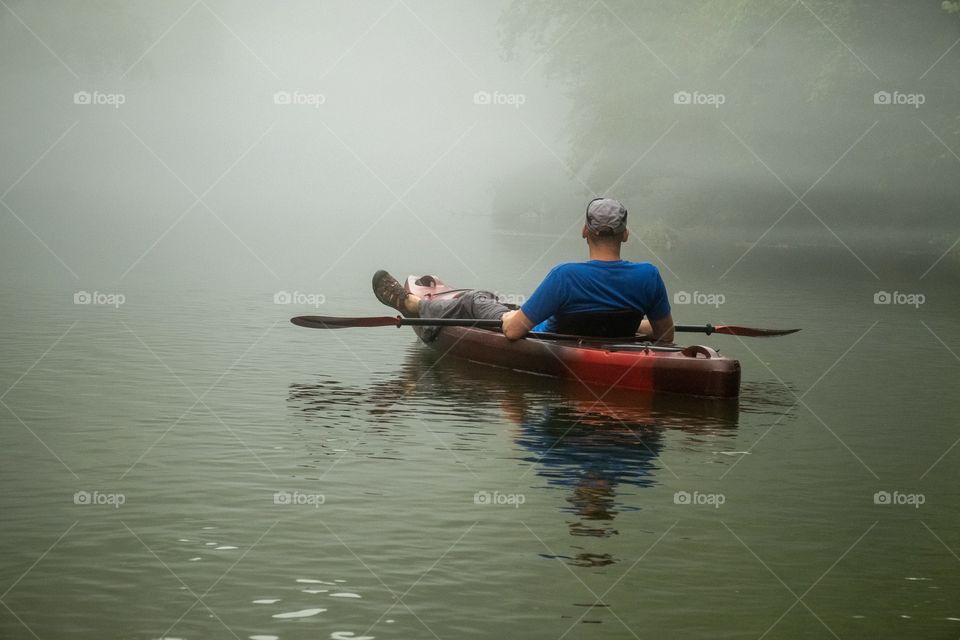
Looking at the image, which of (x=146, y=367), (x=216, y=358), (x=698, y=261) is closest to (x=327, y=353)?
(x=216, y=358)

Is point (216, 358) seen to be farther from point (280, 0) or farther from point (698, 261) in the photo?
point (280, 0)

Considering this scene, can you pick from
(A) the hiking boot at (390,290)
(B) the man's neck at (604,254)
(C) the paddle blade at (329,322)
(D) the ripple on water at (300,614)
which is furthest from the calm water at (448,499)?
(B) the man's neck at (604,254)

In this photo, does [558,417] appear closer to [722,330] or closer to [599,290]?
[599,290]

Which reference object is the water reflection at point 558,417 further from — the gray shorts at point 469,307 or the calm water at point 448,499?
the gray shorts at point 469,307

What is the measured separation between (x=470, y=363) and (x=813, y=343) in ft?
15.6

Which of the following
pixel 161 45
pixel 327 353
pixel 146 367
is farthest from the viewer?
pixel 161 45

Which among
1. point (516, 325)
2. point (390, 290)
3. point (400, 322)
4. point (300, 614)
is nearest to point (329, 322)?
point (400, 322)

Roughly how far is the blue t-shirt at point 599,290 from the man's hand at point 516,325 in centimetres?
10

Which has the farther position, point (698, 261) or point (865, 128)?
point (865, 128)

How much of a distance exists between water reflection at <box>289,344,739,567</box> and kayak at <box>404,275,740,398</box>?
9cm

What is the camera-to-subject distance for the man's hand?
1068 cm

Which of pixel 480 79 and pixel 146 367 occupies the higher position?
pixel 480 79

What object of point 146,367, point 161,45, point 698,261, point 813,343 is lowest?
point 146,367

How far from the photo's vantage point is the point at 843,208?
42406 millimetres
